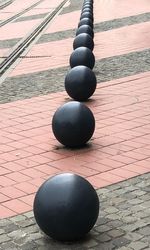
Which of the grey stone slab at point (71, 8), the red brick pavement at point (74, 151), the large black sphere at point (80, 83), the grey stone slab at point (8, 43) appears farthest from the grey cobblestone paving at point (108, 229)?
the grey stone slab at point (71, 8)

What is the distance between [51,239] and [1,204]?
3.27 ft

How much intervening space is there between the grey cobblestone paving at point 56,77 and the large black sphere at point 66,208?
A: 5879mm

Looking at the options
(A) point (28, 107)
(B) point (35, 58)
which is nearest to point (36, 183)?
(A) point (28, 107)

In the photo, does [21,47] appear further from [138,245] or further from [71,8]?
[71,8]

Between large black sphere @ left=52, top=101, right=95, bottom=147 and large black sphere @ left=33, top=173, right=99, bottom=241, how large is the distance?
7.82 feet

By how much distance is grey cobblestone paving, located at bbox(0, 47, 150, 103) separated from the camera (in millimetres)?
10711

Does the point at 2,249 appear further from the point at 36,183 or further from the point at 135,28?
the point at 135,28

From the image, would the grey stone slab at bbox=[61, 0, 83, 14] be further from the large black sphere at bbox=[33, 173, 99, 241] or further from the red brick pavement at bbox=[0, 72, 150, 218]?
the large black sphere at bbox=[33, 173, 99, 241]

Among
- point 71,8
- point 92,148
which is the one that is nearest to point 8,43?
A: point 92,148

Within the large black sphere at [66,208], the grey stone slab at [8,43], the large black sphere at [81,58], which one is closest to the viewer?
the large black sphere at [66,208]

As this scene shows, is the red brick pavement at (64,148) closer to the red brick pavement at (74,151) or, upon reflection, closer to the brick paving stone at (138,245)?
the red brick pavement at (74,151)

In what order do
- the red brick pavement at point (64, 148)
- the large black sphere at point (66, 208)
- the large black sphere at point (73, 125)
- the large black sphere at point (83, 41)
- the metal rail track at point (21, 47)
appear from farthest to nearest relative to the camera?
the metal rail track at point (21, 47) < the large black sphere at point (83, 41) < the large black sphere at point (73, 125) < the red brick pavement at point (64, 148) < the large black sphere at point (66, 208)

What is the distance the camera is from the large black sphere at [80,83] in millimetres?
9062

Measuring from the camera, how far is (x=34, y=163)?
6.49 m
